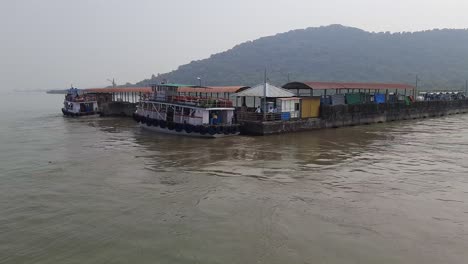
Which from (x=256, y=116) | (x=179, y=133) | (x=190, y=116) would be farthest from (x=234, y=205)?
(x=256, y=116)

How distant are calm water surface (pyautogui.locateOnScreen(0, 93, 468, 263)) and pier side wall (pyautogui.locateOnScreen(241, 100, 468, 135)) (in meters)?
6.93

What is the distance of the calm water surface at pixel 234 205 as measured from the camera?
33.5ft

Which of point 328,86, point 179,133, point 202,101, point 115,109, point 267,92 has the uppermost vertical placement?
point 328,86

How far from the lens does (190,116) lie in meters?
33.4

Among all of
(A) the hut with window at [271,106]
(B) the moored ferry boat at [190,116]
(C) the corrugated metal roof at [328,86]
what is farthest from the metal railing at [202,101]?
(C) the corrugated metal roof at [328,86]

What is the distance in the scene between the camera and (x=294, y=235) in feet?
36.8

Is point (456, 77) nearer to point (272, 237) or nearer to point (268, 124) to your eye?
point (268, 124)

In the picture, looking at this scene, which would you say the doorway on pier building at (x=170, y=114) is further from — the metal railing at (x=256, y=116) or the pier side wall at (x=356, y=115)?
the pier side wall at (x=356, y=115)

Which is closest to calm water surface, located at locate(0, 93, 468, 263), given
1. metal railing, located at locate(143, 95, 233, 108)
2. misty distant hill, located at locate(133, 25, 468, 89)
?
metal railing, located at locate(143, 95, 233, 108)

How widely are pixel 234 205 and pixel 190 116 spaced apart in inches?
788

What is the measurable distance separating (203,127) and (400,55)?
178286 millimetres

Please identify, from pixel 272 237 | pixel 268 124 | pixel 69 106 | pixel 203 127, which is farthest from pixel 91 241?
pixel 69 106

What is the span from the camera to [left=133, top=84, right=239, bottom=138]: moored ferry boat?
105 feet

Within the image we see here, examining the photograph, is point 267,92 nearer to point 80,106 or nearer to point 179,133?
point 179,133
